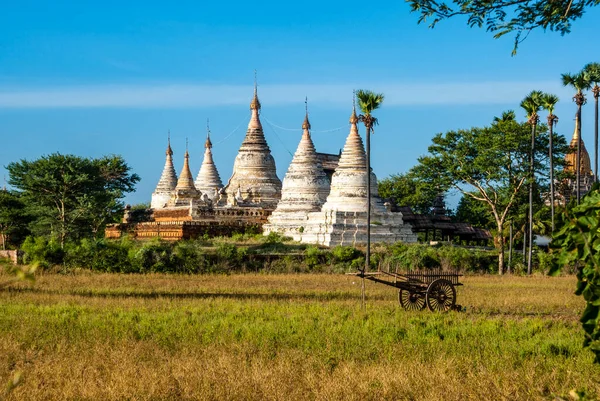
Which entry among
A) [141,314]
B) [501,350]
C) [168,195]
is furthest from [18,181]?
[501,350]

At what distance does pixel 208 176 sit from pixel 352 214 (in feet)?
56.3

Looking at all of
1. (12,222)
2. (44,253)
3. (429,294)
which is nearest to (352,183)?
(12,222)

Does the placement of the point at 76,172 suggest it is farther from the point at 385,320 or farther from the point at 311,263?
the point at 385,320

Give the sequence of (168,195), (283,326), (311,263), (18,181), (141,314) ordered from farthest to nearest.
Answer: (168,195)
(18,181)
(311,263)
(141,314)
(283,326)

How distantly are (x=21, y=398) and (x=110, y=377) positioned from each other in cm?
123

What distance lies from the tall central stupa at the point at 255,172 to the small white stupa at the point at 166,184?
6.97 metres

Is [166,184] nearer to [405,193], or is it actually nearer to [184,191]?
[184,191]

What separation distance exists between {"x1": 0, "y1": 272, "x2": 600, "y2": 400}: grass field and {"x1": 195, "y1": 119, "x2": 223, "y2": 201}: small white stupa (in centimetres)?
3310

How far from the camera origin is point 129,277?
26266 mm

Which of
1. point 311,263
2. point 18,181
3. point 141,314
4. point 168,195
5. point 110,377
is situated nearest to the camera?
point 110,377

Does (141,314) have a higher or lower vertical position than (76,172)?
lower

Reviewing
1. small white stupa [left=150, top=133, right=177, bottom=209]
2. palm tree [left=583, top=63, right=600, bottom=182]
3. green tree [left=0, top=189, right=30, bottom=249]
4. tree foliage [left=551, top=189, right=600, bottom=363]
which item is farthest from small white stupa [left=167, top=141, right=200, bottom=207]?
tree foliage [left=551, top=189, right=600, bottom=363]

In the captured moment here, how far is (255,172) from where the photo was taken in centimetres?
4962

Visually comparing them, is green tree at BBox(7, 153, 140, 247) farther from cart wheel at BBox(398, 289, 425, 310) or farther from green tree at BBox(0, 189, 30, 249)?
cart wheel at BBox(398, 289, 425, 310)
